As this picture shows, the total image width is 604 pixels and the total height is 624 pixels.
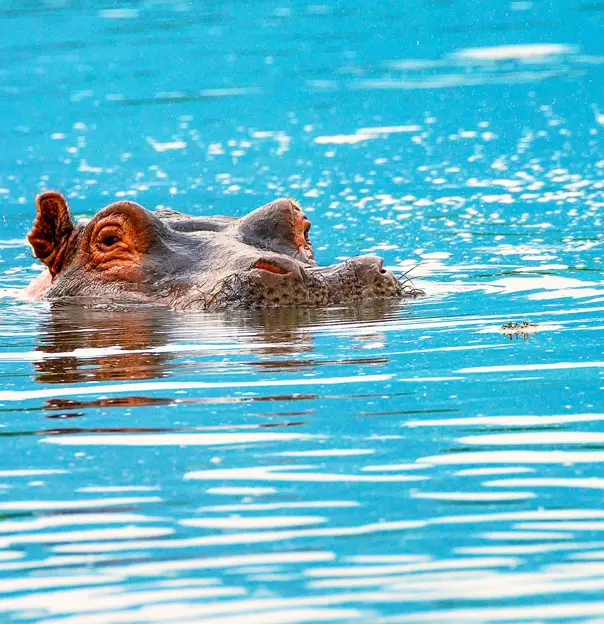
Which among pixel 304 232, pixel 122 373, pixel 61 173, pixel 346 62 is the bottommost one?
pixel 122 373

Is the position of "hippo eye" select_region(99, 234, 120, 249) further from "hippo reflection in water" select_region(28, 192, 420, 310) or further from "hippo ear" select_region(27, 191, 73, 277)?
"hippo ear" select_region(27, 191, 73, 277)

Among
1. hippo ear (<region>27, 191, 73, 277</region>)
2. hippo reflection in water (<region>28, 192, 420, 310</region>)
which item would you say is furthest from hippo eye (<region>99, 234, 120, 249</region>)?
hippo ear (<region>27, 191, 73, 277</region>)

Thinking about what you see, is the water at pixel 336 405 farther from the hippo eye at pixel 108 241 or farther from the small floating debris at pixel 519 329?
the hippo eye at pixel 108 241

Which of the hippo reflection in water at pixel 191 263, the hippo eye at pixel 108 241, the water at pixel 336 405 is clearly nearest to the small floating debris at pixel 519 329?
the water at pixel 336 405

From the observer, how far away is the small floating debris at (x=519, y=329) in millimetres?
9320

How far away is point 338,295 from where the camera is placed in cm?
1062

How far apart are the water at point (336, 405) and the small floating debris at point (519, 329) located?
0.08m

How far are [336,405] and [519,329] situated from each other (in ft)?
8.72

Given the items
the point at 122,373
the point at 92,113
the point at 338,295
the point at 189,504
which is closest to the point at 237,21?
the point at 92,113

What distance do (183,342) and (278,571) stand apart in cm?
471

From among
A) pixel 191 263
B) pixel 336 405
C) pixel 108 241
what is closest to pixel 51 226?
pixel 108 241

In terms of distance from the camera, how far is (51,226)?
1253 cm

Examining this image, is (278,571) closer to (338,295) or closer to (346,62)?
(338,295)

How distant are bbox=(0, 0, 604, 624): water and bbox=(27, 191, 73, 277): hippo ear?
1.64 ft
